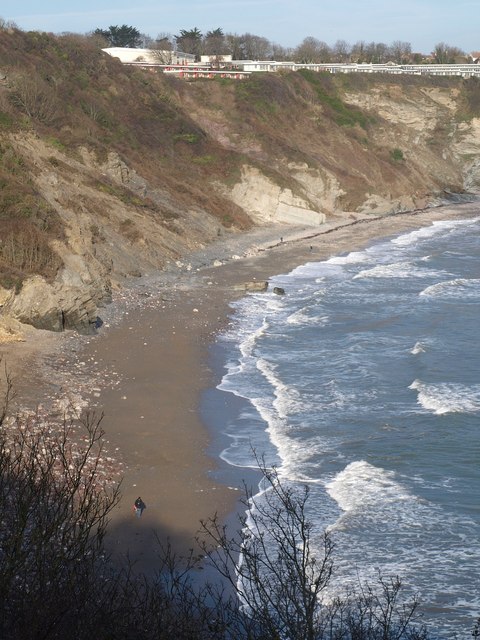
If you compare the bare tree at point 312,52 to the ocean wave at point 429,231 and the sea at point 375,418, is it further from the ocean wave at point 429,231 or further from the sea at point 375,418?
the sea at point 375,418

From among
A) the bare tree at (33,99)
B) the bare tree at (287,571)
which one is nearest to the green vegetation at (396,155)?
the bare tree at (33,99)

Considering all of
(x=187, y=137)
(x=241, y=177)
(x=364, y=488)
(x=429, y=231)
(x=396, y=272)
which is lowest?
(x=429, y=231)

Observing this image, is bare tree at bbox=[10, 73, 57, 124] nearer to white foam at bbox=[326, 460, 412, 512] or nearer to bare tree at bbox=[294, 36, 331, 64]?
white foam at bbox=[326, 460, 412, 512]

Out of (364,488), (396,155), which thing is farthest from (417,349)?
(396,155)

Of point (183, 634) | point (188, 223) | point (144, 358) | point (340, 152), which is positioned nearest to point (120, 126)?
point (188, 223)

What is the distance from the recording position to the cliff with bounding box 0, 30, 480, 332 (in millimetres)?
36031

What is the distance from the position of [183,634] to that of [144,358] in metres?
21.6

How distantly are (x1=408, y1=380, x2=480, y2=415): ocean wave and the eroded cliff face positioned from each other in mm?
11516

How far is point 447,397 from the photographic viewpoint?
26062mm

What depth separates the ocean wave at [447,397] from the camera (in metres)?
24.9

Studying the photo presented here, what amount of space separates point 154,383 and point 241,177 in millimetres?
37146

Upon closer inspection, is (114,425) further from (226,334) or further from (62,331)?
(226,334)

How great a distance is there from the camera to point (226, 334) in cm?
3372

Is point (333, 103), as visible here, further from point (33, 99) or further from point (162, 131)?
point (33, 99)
